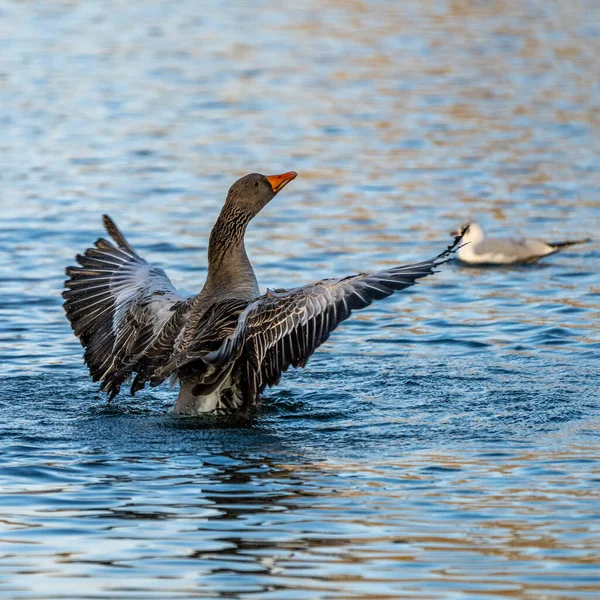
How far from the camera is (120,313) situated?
33.4ft

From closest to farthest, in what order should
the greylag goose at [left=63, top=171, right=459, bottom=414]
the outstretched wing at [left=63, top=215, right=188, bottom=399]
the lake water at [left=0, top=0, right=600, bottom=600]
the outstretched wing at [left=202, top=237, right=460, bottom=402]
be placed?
the lake water at [left=0, top=0, right=600, bottom=600] → the outstretched wing at [left=202, top=237, right=460, bottom=402] → the greylag goose at [left=63, top=171, right=459, bottom=414] → the outstretched wing at [left=63, top=215, right=188, bottom=399]

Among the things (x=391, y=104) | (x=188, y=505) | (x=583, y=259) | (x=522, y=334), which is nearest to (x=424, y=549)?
(x=188, y=505)

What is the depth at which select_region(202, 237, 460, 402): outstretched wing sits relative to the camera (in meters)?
8.45

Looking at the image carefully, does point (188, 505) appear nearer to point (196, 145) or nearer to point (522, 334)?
point (522, 334)

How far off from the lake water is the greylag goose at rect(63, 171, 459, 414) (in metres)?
0.39

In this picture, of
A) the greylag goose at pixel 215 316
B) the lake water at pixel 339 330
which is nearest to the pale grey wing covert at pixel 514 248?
the lake water at pixel 339 330

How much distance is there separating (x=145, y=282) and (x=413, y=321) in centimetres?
335

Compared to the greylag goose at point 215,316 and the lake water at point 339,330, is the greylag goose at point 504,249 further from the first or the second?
the greylag goose at point 215,316

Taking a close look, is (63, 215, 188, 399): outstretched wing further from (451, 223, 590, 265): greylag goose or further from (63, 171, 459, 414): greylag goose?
(451, 223, 590, 265): greylag goose

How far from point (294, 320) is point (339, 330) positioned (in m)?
3.99

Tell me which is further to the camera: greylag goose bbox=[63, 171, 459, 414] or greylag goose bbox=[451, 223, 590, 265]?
greylag goose bbox=[451, 223, 590, 265]

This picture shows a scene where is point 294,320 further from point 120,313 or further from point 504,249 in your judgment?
point 504,249

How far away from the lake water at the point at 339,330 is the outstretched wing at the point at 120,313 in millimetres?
372

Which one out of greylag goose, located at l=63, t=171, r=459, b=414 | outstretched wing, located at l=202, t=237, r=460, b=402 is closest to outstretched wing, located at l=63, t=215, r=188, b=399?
greylag goose, located at l=63, t=171, r=459, b=414
